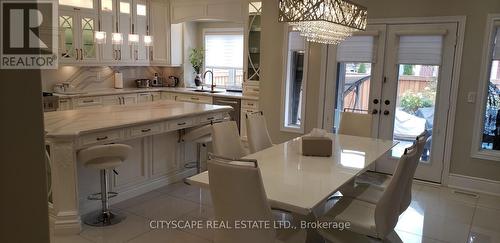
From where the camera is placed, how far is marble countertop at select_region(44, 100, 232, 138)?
3373 mm

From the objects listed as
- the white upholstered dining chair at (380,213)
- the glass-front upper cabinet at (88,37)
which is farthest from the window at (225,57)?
the white upholstered dining chair at (380,213)

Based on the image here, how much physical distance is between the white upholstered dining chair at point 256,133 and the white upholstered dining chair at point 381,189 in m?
1.04

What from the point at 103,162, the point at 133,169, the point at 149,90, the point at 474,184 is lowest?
the point at 474,184

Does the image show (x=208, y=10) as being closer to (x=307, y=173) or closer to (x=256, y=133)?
(x=256, y=133)

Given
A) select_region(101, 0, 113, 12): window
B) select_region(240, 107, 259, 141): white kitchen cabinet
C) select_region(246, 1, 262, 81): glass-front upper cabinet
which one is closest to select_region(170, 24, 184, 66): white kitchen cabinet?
select_region(101, 0, 113, 12): window

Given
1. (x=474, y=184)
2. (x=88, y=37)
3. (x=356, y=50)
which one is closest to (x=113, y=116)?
(x=88, y=37)

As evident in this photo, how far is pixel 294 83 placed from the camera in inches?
231

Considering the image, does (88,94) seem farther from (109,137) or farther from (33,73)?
(33,73)

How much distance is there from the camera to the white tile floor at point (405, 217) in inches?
133

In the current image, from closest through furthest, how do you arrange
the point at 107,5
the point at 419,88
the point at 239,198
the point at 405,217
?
the point at 239,198, the point at 405,217, the point at 419,88, the point at 107,5

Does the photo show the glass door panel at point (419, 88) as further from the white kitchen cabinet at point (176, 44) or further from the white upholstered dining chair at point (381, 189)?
the white kitchen cabinet at point (176, 44)

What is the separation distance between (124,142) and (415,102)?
3.62 meters

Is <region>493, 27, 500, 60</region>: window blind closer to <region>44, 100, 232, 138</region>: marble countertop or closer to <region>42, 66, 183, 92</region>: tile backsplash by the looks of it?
<region>44, 100, 232, 138</region>: marble countertop

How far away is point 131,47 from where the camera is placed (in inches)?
277
